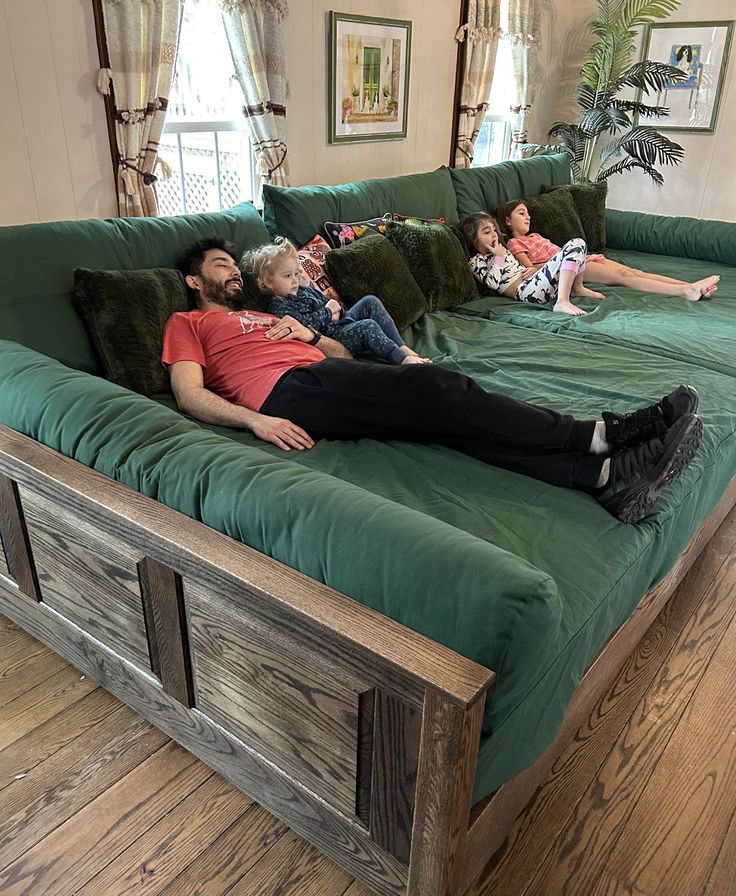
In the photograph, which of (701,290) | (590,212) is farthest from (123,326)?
(590,212)

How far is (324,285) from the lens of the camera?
2510 millimetres

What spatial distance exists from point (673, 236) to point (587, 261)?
2.43 feet

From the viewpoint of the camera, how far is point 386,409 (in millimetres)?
1733

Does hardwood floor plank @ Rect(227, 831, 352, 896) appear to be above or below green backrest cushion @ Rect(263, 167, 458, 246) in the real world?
below

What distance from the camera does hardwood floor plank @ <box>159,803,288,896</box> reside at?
4.21 ft

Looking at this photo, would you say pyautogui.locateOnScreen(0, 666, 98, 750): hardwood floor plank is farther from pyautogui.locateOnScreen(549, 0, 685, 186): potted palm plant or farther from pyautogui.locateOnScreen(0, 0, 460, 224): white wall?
pyautogui.locateOnScreen(549, 0, 685, 186): potted palm plant

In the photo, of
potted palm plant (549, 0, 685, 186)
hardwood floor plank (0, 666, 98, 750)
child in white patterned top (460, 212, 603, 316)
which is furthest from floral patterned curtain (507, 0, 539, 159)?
hardwood floor plank (0, 666, 98, 750)

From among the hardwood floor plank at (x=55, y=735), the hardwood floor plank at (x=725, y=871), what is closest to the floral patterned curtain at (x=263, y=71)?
the hardwood floor plank at (x=55, y=735)

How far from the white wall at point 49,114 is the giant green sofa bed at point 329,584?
0.40m

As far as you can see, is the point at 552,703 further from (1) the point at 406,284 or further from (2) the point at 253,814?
(1) the point at 406,284

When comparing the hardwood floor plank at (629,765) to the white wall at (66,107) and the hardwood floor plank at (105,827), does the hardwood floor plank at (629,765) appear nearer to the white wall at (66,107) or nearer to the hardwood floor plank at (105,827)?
the hardwood floor plank at (105,827)

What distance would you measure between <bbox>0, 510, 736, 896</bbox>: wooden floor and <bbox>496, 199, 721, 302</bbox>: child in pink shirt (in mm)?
1960

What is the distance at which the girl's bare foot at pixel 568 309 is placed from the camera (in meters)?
2.86

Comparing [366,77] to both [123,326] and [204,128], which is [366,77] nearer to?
[204,128]
